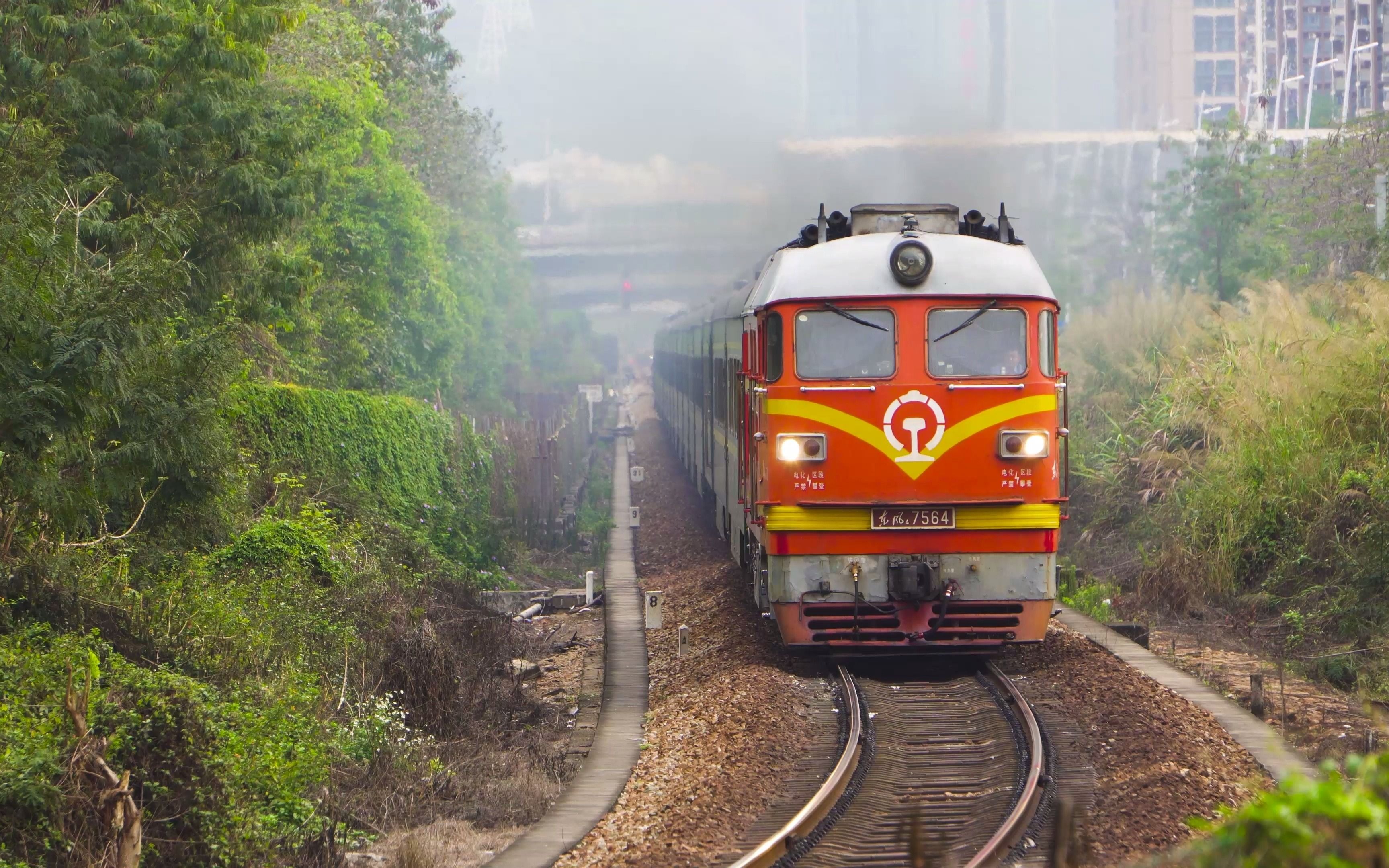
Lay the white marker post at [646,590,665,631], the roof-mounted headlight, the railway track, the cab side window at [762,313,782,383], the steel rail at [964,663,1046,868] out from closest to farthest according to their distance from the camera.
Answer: the steel rail at [964,663,1046,868] < the railway track < the roof-mounted headlight < the cab side window at [762,313,782,383] < the white marker post at [646,590,665,631]

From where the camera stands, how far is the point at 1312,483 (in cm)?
1505

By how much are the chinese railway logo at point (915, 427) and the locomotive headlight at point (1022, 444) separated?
1.44 feet

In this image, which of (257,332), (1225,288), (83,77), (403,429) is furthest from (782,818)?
(1225,288)

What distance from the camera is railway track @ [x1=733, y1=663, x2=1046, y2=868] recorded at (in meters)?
7.23

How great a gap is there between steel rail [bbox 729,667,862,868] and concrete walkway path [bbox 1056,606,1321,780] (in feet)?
7.70

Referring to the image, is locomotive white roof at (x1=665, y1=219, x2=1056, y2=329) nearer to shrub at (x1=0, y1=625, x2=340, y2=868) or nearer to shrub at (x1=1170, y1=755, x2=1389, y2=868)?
shrub at (x1=0, y1=625, x2=340, y2=868)

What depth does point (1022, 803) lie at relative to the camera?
7668mm

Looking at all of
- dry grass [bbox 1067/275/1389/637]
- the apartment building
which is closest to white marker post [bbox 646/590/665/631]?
dry grass [bbox 1067/275/1389/637]

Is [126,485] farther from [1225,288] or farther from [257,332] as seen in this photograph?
[1225,288]

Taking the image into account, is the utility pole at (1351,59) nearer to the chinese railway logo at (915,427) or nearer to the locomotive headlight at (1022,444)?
the locomotive headlight at (1022,444)

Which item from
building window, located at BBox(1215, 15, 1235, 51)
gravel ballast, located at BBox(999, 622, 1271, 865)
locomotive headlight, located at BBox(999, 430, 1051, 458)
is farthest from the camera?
building window, located at BBox(1215, 15, 1235, 51)

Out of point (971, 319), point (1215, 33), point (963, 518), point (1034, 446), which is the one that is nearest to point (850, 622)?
point (963, 518)

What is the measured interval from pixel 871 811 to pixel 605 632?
7.09 meters

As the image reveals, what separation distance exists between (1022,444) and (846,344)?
4.95 feet
